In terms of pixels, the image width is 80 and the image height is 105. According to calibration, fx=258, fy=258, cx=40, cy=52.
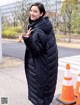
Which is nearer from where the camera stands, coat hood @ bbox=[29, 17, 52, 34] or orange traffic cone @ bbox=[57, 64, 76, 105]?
coat hood @ bbox=[29, 17, 52, 34]

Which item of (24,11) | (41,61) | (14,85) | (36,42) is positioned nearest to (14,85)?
(14,85)

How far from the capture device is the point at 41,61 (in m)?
3.30

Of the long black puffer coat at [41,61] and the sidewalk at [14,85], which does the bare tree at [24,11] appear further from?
the long black puffer coat at [41,61]

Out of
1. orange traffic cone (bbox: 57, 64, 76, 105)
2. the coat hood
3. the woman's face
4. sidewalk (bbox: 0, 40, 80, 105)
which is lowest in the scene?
A: sidewalk (bbox: 0, 40, 80, 105)

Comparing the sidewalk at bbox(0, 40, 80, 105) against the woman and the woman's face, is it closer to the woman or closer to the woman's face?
the woman

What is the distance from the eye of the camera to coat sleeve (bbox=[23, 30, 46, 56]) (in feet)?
10.4

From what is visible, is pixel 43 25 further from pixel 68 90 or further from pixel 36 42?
pixel 68 90

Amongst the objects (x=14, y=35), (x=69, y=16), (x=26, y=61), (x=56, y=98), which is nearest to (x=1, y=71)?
(x=56, y=98)

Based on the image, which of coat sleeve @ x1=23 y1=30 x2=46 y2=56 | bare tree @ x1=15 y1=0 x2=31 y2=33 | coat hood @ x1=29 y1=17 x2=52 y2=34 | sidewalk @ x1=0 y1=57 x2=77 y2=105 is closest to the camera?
coat sleeve @ x1=23 y1=30 x2=46 y2=56

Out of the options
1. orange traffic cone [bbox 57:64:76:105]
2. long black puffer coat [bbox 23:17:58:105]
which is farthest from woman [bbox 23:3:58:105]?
orange traffic cone [bbox 57:64:76:105]

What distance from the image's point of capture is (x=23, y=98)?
5.18 metres

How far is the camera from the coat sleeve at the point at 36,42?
317 centimetres

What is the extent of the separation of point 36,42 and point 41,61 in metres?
0.26

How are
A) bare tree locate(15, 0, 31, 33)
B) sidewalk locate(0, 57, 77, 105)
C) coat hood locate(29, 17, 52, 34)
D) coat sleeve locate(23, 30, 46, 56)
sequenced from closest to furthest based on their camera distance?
coat sleeve locate(23, 30, 46, 56)
coat hood locate(29, 17, 52, 34)
sidewalk locate(0, 57, 77, 105)
bare tree locate(15, 0, 31, 33)
